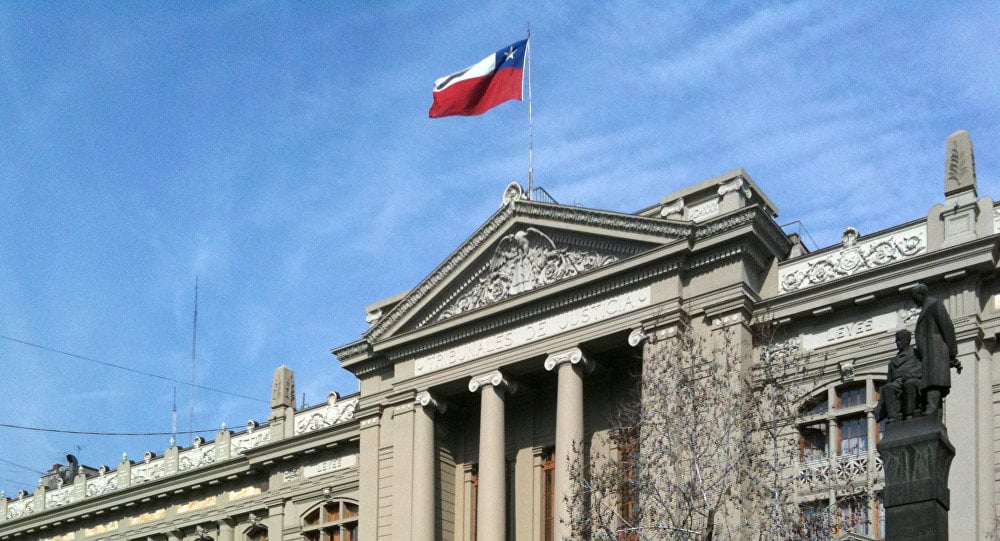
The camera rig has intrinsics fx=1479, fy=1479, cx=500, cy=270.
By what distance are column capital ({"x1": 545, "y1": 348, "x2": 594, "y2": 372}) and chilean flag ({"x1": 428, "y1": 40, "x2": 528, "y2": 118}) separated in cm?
875

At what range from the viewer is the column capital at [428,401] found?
4135 centimetres

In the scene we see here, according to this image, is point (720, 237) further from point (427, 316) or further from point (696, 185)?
point (427, 316)

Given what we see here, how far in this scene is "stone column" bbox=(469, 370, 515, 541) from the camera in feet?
127

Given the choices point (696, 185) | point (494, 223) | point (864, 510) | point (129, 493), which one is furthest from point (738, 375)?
point (129, 493)

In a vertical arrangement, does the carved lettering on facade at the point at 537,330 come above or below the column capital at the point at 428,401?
above

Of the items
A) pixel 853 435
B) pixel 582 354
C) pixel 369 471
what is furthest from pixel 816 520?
pixel 369 471

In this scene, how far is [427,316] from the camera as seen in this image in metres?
42.4

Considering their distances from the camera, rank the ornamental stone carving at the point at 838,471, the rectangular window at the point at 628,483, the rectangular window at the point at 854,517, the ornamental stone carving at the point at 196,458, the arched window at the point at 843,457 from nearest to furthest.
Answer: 1. the rectangular window at the point at 854,517
2. the rectangular window at the point at 628,483
3. the arched window at the point at 843,457
4. the ornamental stone carving at the point at 838,471
5. the ornamental stone carving at the point at 196,458

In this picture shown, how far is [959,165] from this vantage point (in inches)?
1367

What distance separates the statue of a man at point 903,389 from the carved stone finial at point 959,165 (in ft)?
40.5

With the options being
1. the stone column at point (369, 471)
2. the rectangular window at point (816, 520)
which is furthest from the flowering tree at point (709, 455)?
the stone column at point (369, 471)

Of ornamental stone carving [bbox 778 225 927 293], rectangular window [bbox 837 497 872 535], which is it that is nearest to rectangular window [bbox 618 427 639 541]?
rectangular window [bbox 837 497 872 535]

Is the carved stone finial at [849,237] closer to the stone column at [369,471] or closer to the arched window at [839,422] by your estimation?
the arched window at [839,422]

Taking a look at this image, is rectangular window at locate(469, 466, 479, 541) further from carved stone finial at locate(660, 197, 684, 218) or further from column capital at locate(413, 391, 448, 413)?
carved stone finial at locate(660, 197, 684, 218)
